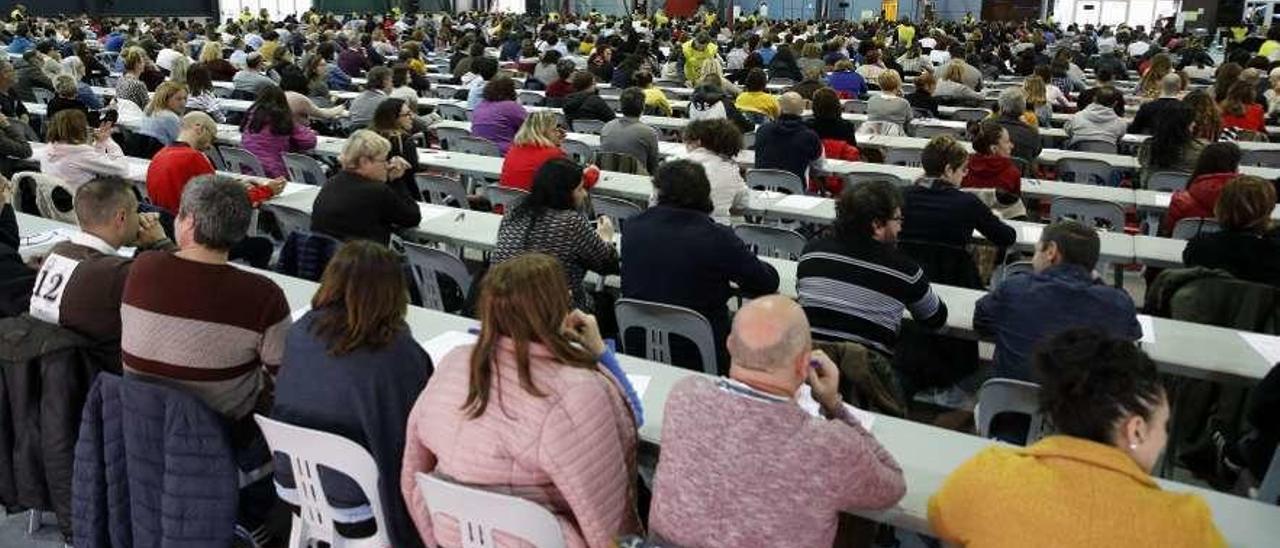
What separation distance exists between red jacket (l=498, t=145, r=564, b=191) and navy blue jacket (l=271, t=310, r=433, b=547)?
10.0 ft

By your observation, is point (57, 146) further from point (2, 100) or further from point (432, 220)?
point (2, 100)

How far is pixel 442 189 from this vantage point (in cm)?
596

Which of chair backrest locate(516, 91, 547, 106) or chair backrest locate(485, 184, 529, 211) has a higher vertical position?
chair backrest locate(516, 91, 547, 106)

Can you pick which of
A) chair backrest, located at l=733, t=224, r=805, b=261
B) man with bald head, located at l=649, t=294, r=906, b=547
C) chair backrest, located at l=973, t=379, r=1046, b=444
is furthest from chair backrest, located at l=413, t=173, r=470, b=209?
man with bald head, located at l=649, t=294, r=906, b=547

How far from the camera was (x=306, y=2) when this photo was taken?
30734 millimetres

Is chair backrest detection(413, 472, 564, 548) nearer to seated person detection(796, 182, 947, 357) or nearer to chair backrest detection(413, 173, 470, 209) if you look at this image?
seated person detection(796, 182, 947, 357)

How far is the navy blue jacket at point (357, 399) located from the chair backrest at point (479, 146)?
16.4 feet

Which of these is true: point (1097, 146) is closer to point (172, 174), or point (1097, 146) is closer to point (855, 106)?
point (855, 106)

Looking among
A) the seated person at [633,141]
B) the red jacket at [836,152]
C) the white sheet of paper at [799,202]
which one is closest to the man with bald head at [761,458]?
the white sheet of paper at [799,202]

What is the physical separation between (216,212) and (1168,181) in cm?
564

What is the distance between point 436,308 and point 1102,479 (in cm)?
321

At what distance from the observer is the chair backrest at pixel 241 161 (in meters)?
6.52

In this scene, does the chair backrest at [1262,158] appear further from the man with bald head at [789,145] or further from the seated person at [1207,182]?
the man with bald head at [789,145]

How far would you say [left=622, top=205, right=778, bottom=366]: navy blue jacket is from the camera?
11.7ft
